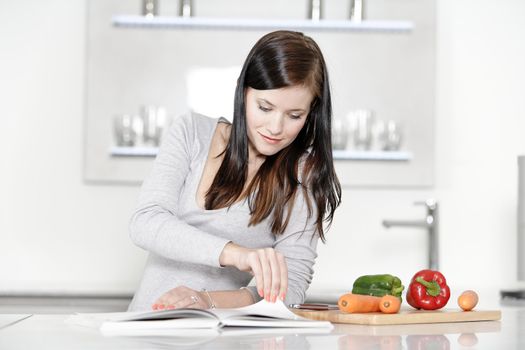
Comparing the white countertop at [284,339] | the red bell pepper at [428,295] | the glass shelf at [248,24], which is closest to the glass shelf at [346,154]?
the glass shelf at [248,24]

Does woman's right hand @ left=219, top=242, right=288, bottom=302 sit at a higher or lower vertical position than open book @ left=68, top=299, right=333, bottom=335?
higher

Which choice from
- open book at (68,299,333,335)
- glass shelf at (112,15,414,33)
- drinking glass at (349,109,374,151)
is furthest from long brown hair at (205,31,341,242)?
glass shelf at (112,15,414,33)

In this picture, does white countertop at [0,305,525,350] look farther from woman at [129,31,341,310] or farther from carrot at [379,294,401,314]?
woman at [129,31,341,310]

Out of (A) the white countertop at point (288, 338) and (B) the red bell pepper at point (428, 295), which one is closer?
(A) the white countertop at point (288, 338)

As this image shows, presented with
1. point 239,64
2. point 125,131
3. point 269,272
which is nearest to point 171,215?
point 269,272

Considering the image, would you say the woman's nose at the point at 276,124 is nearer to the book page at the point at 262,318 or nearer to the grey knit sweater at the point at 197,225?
the grey knit sweater at the point at 197,225

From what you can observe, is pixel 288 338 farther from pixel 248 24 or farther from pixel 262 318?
pixel 248 24

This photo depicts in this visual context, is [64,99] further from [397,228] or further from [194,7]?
[397,228]

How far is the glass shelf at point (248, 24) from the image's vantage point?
3.80 metres

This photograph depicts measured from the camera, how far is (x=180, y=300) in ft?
5.95

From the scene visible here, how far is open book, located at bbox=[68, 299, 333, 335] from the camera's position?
4.67 ft

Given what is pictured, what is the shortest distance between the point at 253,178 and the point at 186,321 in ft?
2.49

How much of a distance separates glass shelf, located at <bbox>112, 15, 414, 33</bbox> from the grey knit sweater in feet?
5.47

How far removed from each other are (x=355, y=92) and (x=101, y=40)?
1.10m
